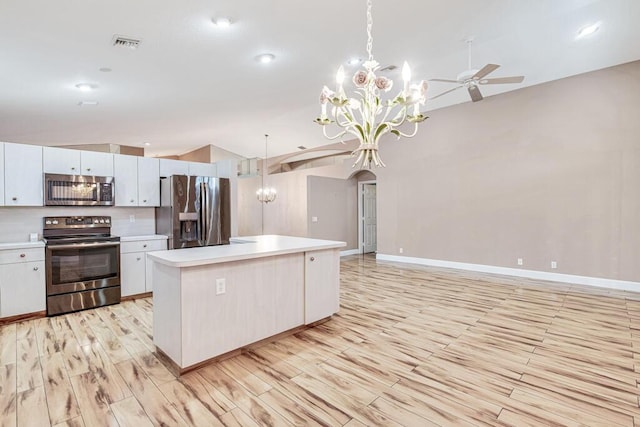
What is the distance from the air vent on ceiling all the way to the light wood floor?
9.82 feet

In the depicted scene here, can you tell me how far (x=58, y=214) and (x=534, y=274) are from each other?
25.1ft

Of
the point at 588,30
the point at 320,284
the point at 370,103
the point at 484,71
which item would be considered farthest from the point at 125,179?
the point at 588,30

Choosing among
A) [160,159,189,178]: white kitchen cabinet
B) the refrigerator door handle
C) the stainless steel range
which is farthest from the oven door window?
A: [160,159,189,178]: white kitchen cabinet

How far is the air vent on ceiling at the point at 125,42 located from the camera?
317 cm

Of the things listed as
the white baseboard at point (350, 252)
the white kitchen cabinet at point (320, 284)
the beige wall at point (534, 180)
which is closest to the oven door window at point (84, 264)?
the white kitchen cabinet at point (320, 284)

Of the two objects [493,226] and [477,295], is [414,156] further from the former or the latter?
[477,295]

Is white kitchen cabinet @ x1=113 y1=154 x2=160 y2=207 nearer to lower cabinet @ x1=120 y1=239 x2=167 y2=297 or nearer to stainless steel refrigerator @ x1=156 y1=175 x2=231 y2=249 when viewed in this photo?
stainless steel refrigerator @ x1=156 y1=175 x2=231 y2=249

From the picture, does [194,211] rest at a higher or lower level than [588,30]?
lower

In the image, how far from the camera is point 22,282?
3.67 m

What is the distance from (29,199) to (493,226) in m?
7.35

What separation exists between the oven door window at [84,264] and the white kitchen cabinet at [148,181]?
3.01 ft

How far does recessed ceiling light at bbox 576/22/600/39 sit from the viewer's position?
411cm

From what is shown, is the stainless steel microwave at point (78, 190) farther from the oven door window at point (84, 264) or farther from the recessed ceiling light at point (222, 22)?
the recessed ceiling light at point (222, 22)

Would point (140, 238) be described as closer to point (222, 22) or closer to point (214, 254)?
point (214, 254)
